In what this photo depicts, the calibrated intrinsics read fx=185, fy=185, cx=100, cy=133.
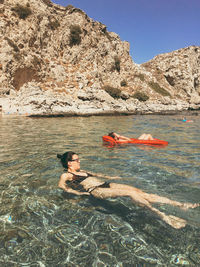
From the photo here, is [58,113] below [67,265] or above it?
above

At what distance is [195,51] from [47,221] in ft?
310

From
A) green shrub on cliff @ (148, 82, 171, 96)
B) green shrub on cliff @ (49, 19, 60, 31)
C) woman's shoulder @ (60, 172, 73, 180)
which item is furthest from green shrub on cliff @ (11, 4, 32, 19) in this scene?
woman's shoulder @ (60, 172, 73, 180)

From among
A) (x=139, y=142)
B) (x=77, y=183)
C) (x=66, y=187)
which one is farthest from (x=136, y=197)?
(x=139, y=142)

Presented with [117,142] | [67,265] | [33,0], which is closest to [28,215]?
[67,265]

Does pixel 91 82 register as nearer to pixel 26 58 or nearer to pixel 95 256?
pixel 26 58

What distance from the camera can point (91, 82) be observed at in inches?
1752

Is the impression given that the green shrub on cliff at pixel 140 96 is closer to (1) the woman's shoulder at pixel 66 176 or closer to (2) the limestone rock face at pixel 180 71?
(2) the limestone rock face at pixel 180 71

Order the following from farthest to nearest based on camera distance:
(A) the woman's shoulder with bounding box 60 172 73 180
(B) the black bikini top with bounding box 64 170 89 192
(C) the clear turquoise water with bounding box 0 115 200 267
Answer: (A) the woman's shoulder with bounding box 60 172 73 180
(B) the black bikini top with bounding box 64 170 89 192
(C) the clear turquoise water with bounding box 0 115 200 267

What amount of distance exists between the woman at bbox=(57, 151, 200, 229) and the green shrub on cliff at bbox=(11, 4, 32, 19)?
160 feet

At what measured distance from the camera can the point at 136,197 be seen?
4.49 metres

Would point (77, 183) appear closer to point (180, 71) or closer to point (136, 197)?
point (136, 197)

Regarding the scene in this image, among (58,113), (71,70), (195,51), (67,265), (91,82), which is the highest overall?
(195,51)

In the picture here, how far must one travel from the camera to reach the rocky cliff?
35228 millimetres

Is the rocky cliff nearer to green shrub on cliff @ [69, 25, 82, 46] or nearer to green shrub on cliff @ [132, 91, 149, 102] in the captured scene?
green shrub on cliff @ [69, 25, 82, 46]
